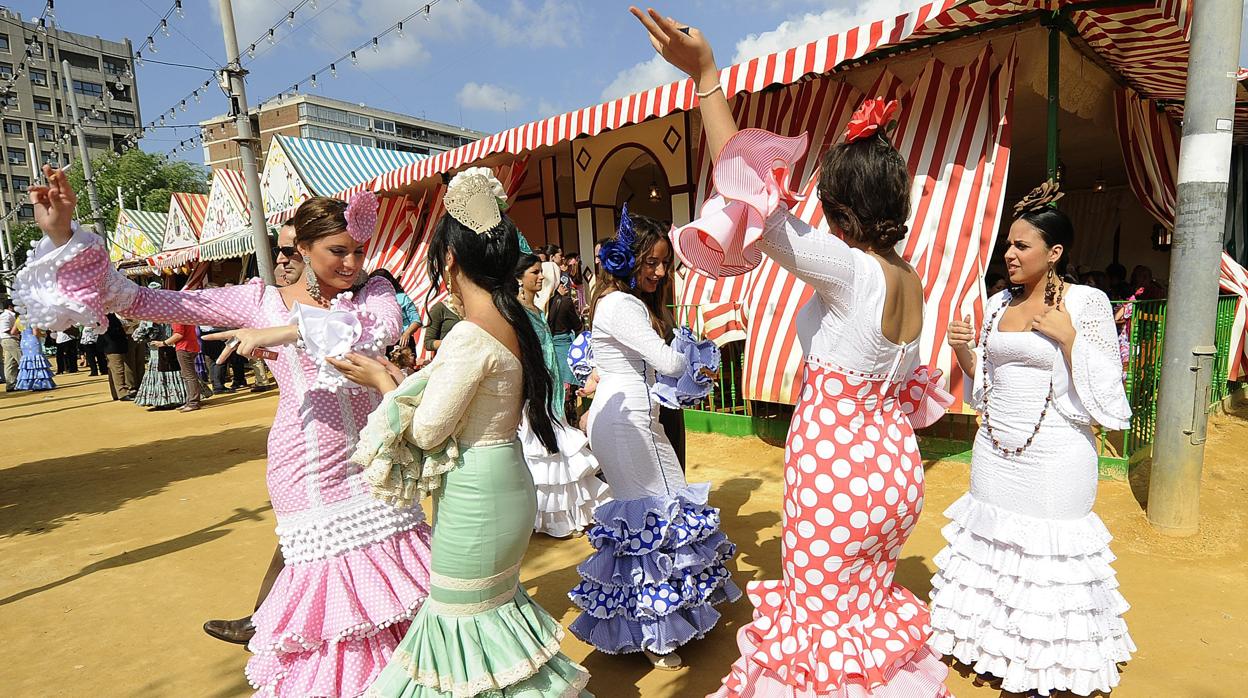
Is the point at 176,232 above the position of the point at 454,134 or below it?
below

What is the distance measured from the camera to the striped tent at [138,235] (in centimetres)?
2277

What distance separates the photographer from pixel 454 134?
63406mm

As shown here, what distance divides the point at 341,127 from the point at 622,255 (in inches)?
2044

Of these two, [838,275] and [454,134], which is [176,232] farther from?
[454,134]

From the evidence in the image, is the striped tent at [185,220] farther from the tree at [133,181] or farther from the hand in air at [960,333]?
the hand in air at [960,333]

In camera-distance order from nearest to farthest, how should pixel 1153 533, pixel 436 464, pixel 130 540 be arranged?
pixel 436 464 → pixel 1153 533 → pixel 130 540

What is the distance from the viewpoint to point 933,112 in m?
5.46

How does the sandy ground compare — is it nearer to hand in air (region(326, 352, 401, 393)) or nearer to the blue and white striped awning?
hand in air (region(326, 352, 401, 393))

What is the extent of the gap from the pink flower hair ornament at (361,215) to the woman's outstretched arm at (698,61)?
50.0 inches

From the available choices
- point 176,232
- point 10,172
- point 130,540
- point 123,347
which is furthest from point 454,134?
point 130,540

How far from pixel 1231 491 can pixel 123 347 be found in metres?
15.6

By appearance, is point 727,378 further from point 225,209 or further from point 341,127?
point 341,127

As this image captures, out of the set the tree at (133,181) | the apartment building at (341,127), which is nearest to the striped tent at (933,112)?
the apartment building at (341,127)

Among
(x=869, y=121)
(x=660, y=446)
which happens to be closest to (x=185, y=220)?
(x=660, y=446)
